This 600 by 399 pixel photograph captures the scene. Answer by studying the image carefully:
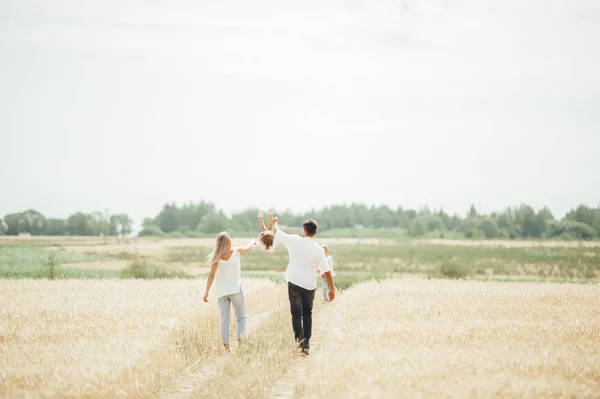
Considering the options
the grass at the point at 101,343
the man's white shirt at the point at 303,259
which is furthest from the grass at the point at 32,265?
the man's white shirt at the point at 303,259

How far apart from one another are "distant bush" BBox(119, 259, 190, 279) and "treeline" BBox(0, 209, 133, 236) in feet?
279

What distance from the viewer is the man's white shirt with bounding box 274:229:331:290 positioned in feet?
35.2

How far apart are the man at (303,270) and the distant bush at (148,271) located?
28.8 metres

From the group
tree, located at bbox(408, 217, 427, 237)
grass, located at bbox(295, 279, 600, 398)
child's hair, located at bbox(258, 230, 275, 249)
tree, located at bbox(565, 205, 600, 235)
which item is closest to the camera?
grass, located at bbox(295, 279, 600, 398)

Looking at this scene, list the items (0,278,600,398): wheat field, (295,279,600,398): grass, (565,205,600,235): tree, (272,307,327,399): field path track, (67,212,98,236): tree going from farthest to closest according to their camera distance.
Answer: (67,212,98,236): tree, (565,205,600,235): tree, (272,307,327,399): field path track, (0,278,600,398): wheat field, (295,279,600,398): grass

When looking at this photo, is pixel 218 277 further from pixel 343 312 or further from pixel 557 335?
pixel 557 335

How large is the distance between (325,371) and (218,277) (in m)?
4.10

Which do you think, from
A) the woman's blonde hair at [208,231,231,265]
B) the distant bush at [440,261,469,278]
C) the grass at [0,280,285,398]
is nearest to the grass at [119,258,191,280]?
the distant bush at [440,261,469,278]

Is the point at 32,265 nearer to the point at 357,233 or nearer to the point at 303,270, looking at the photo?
the point at 303,270

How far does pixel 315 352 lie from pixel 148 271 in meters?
31.1

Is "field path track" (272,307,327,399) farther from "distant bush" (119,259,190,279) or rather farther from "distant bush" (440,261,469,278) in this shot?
"distant bush" (440,261,469,278)

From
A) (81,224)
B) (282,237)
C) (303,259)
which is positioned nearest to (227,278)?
(282,237)

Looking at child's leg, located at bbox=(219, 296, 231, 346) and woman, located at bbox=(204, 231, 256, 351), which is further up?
woman, located at bbox=(204, 231, 256, 351)

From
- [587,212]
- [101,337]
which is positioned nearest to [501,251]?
[587,212]
